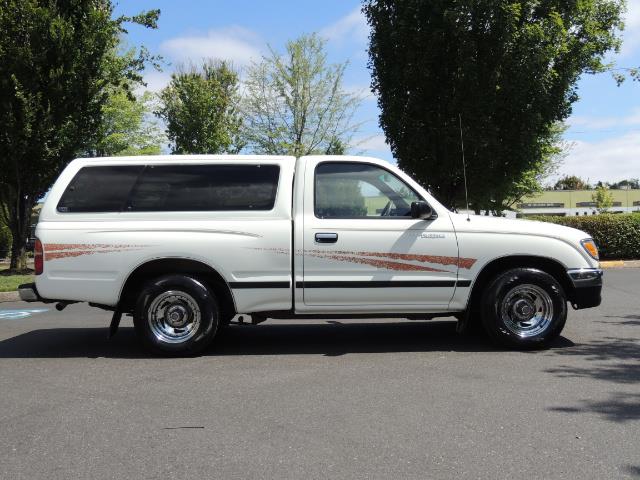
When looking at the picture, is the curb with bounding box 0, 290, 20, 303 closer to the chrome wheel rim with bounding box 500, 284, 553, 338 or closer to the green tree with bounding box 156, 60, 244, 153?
the chrome wheel rim with bounding box 500, 284, 553, 338

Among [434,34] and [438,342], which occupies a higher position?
[434,34]

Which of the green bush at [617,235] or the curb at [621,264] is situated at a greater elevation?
the green bush at [617,235]

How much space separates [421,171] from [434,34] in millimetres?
4094

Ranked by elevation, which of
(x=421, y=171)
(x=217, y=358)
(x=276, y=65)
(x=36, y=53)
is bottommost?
(x=217, y=358)

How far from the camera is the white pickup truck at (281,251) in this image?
5977 mm

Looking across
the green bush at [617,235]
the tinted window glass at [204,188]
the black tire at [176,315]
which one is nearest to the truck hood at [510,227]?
the tinted window glass at [204,188]

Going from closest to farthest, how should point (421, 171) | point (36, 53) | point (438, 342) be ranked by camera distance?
point (438, 342)
point (36, 53)
point (421, 171)

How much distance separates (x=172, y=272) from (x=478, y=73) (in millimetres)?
13783

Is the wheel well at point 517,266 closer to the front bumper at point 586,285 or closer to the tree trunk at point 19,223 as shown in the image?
the front bumper at point 586,285

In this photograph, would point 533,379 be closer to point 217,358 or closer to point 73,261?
point 217,358

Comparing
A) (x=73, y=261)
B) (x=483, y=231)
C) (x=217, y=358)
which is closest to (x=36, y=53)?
(x=73, y=261)

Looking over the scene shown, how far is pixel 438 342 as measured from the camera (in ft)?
22.2

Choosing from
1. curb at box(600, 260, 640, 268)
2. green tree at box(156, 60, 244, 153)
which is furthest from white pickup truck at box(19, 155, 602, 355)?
green tree at box(156, 60, 244, 153)

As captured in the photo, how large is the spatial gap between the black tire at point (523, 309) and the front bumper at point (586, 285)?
163 millimetres
